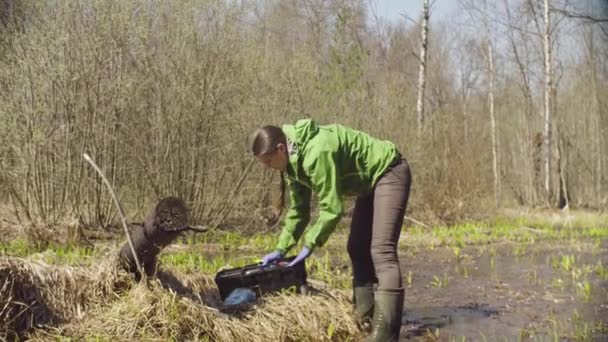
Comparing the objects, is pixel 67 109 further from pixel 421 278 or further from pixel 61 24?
pixel 421 278

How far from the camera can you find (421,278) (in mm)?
8125

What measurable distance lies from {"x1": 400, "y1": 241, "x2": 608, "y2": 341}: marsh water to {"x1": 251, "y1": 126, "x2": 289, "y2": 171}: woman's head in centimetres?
188

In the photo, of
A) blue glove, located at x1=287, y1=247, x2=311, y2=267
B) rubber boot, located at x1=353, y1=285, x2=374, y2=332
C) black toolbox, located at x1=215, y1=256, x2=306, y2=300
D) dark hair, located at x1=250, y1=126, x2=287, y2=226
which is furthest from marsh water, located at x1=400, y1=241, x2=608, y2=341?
dark hair, located at x1=250, y1=126, x2=287, y2=226

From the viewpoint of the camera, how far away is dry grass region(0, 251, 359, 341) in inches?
168

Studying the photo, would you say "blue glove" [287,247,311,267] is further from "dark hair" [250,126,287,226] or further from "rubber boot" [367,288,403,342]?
"dark hair" [250,126,287,226]

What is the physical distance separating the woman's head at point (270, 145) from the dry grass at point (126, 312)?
117 cm

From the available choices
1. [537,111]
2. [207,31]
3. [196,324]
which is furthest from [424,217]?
[537,111]

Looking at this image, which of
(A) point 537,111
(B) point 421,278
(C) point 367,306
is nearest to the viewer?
(C) point 367,306

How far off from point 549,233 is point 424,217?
8.78ft

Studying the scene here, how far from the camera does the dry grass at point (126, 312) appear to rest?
4.26 m

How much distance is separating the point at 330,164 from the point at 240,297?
4.98 ft

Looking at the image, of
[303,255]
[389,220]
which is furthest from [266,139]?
[389,220]

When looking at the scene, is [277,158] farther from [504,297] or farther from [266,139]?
[504,297]

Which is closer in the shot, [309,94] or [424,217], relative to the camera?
[309,94]
